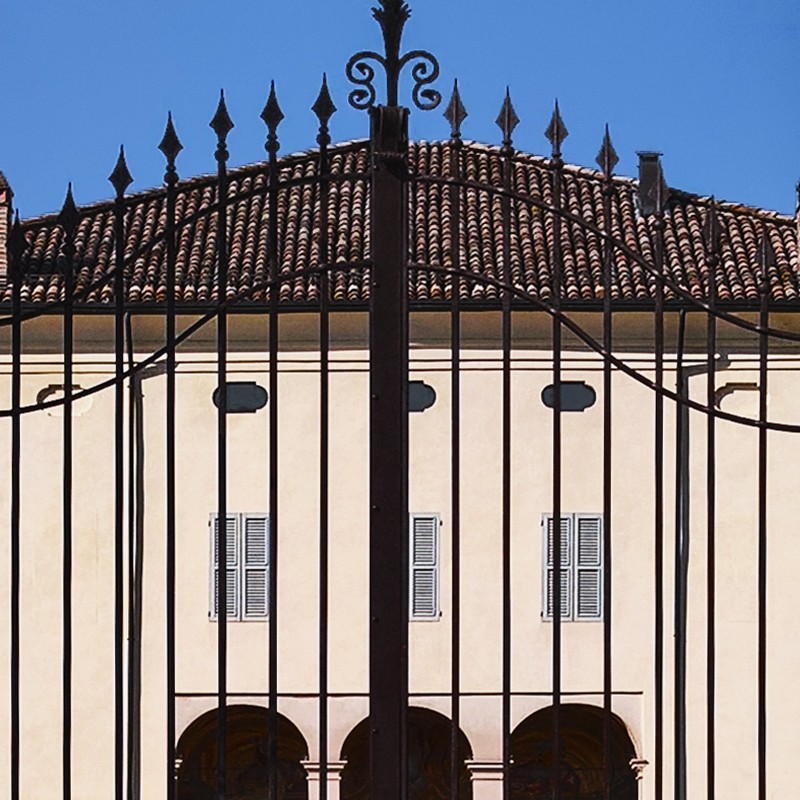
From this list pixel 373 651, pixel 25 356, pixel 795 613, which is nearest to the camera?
pixel 373 651

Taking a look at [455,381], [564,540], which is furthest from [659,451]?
→ [564,540]

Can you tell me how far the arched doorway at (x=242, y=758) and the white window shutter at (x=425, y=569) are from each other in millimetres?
1994

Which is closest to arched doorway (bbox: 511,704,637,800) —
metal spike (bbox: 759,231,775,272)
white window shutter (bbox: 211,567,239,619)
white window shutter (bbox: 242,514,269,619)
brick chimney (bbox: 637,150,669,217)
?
white window shutter (bbox: 242,514,269,619)

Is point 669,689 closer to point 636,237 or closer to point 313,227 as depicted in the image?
point 636,237

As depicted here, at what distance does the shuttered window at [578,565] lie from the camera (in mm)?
20359

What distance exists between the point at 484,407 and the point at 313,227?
137 inches

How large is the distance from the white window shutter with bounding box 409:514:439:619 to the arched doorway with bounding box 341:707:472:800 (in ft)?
4.86

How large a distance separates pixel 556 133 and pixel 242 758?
1677 centimetres

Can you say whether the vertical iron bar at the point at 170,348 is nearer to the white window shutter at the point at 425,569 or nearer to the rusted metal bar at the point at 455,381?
the rusted metal bar at the point at 455,381

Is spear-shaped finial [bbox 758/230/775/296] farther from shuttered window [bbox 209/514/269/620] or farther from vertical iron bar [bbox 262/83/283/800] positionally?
shuttered window [bbox 209/514/269/620]

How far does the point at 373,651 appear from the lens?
6.08 m

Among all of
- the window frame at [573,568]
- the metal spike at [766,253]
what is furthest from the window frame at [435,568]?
the metal spike at [766,253]

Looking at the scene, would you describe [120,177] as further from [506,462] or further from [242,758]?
[242,758]

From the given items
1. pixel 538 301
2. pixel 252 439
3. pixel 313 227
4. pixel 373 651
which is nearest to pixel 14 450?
pixel 373 651
